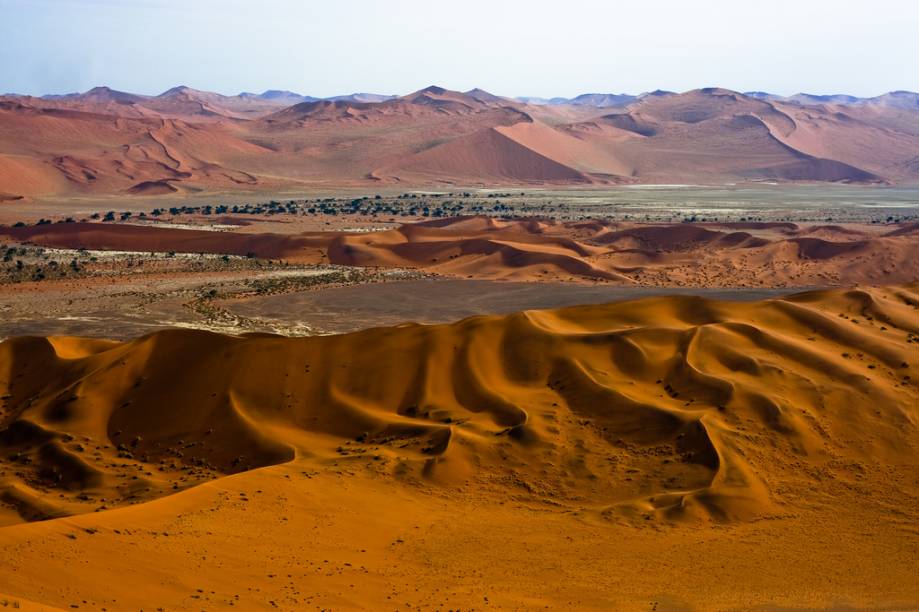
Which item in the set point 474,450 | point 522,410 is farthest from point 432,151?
point 474,450

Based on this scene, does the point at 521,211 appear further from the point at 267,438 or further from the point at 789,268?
the point at 267,438

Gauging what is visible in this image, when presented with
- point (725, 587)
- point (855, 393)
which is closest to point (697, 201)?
point (855, 393)

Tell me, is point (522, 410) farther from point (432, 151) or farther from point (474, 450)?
point (432, 151)

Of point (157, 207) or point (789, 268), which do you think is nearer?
point (789, 268)

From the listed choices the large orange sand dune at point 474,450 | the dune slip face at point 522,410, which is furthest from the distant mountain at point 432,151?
the large orange sand dune at point 474,450

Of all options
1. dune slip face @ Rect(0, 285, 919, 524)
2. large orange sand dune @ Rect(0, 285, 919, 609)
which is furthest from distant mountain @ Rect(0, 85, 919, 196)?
large orange sand dune @ Rect(0, 285, 919, 609)

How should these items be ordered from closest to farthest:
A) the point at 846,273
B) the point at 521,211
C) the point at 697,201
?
the point at 846,273
the point at 521,211
the point at 697,201

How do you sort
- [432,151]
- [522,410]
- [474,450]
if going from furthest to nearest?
[432,151] → [522,410] → [474,450]

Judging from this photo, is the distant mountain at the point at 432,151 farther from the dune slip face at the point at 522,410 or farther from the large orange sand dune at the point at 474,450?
the large orange sand dune at the point at 474,450

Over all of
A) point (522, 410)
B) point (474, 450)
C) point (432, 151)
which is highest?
point (432, 151)
